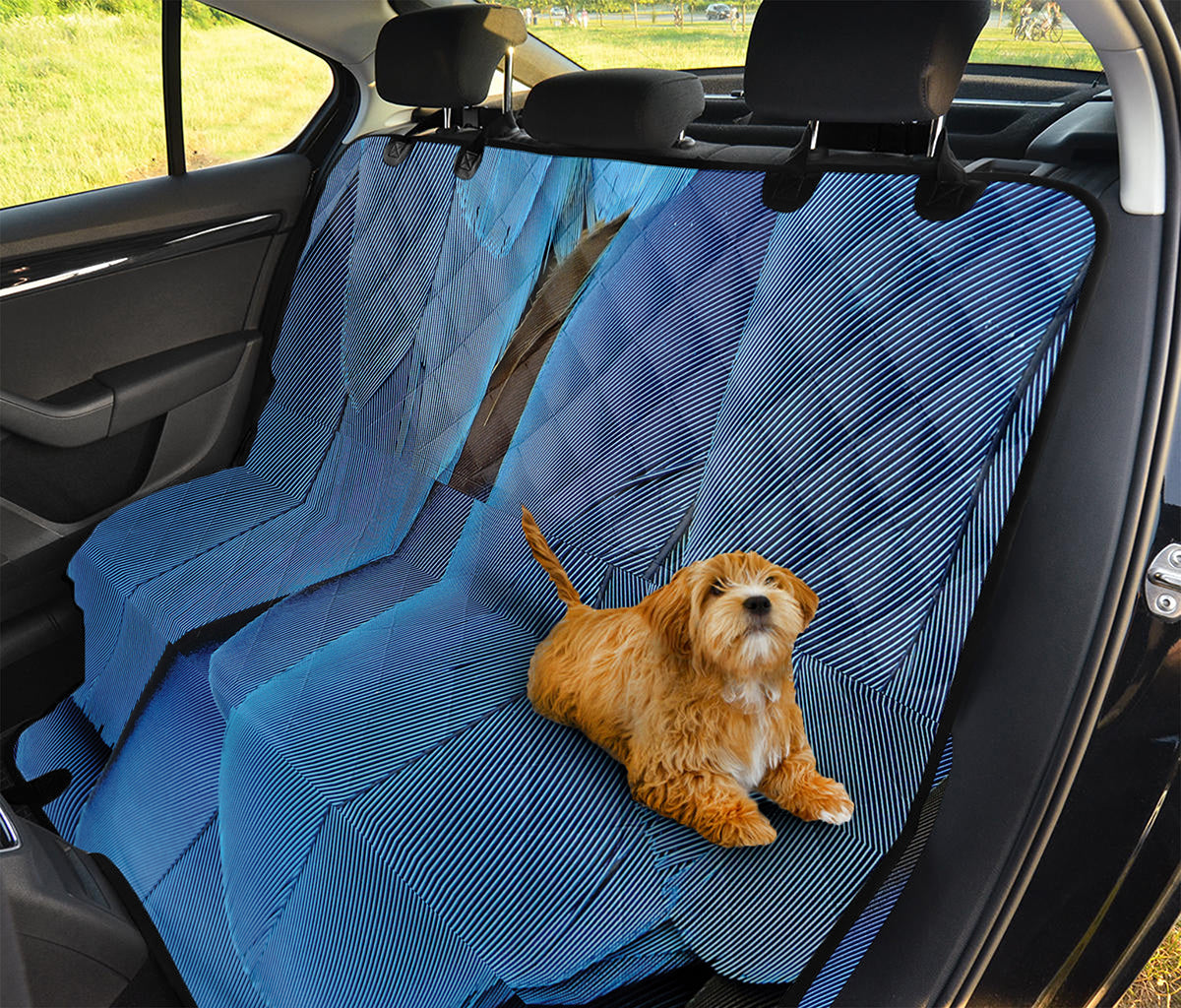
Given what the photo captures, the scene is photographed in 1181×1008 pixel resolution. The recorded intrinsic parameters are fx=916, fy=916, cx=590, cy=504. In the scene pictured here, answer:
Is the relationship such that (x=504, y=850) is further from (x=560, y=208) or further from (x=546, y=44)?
(x=546, y=44)

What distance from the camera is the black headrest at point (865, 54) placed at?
43.4 inches

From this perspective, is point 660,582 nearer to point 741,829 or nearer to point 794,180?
point 741,829

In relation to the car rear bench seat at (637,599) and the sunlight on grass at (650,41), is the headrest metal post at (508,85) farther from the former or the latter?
the sunlight on grass at (650,41)

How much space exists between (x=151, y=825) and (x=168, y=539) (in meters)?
0.62

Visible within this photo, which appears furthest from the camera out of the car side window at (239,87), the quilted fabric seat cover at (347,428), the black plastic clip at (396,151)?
the car side window at (239,87)

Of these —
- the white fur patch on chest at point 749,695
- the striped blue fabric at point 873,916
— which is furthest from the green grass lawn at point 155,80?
the striped blue fabric at point 873,916

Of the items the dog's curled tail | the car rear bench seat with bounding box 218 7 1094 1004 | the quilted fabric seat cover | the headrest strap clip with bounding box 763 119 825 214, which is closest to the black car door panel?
the quilted fabric seat cover

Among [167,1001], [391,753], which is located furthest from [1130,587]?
[167,1001]

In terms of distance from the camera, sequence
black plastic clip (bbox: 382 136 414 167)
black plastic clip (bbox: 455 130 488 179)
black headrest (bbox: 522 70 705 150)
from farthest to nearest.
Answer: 1. black plastic clip (bbox: 382 136 414 167)
2. black plastic clip (bbox: 455 130 488 179)
3. black headrest (bbox: 522 70 705 150)

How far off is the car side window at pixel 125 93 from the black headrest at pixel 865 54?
1446 mm

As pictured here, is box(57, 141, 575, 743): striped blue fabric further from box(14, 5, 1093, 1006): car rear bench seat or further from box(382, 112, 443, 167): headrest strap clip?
box(14, 5, 1093, 1006): car rear bench seat

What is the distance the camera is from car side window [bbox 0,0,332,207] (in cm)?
217

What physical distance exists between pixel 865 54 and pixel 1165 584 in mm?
714

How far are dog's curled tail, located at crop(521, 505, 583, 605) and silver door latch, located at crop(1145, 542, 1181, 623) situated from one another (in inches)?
29.8
